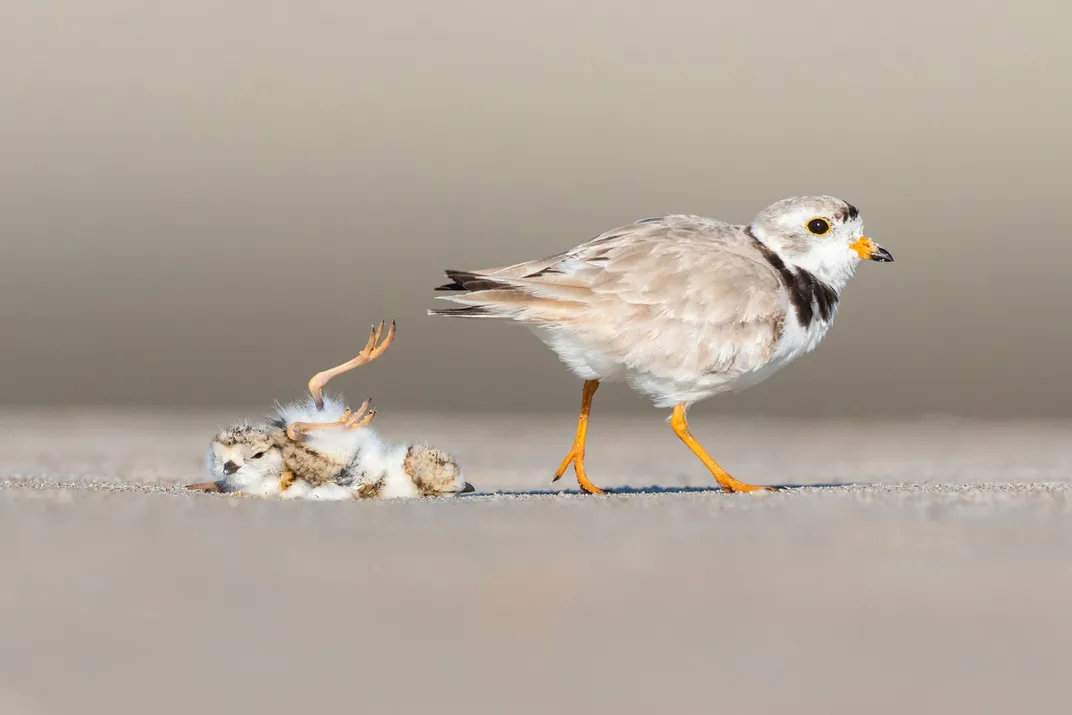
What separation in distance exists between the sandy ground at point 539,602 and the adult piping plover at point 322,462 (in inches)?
19.2

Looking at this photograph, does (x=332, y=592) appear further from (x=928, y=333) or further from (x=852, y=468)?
(x=928, y=333)

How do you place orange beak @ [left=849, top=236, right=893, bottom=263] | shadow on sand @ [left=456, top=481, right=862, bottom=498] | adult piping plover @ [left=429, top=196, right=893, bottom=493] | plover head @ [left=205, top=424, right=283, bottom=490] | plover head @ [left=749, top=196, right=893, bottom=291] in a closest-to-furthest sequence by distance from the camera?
A: plover head @ [left=205, top=424, right=283, bottom=490] → adult piping plover @ [left=429, top=196, right=893, bottom=493] → shadow on sand @ [left=456, top=481, right=862, bottom=498] → plover head @ [left=749, top=196, right=893, bottom=291] → orange beak @ [left=849, top=236, right=893, bottom=263]

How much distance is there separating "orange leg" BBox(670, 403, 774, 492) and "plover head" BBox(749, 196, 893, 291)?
2.91 feet

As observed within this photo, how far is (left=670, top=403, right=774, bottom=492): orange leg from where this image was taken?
635 centimetres

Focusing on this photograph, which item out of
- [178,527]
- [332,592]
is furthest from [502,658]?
[178,527]

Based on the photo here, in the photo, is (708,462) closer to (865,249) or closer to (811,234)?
(811,234)

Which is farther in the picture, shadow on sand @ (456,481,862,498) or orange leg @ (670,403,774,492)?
shadow on sand @ (456,481,862,498)

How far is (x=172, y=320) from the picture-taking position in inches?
552

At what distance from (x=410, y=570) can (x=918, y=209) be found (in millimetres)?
13161

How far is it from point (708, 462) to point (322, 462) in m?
1.60

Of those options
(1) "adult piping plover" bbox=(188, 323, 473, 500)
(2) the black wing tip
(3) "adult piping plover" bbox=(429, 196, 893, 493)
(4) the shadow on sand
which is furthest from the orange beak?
(1) "adult piping plover" bbox=(188, 323, 473, 500)

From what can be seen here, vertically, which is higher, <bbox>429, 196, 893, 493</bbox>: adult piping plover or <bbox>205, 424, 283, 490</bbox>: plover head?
<bbox>429, 196, 893, 493</bbox>: adult piping plover

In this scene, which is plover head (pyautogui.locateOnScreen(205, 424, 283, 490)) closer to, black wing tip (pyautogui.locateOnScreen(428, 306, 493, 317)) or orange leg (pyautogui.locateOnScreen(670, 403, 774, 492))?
black wing tip (pyautogui.locateOnScreen(428, 306, 493, 317))

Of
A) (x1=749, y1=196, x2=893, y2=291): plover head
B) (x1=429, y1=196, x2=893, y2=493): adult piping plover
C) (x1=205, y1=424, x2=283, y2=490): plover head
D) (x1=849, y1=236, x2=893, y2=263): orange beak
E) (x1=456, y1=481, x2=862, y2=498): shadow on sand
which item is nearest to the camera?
(x1=205, y1=424, x2=283, y2=490): plover head
